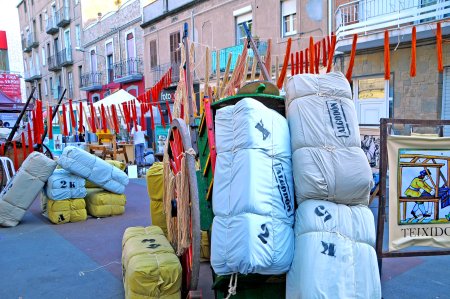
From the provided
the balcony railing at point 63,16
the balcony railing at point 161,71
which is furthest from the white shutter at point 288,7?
the balcony railing at point 63,16

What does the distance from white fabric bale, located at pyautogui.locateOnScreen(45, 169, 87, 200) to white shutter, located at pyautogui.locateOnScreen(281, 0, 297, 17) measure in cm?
973

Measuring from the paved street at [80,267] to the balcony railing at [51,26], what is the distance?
2999 cm

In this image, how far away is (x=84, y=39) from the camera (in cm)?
2792

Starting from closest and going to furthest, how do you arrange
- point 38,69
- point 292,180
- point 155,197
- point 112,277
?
point 292,180 < point 112,277 < point 155,197 < point 38,69

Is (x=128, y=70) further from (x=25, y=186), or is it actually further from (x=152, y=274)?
(x=152, y=274)

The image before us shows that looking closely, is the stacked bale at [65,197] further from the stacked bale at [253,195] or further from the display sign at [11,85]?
the display sign at [11,85]

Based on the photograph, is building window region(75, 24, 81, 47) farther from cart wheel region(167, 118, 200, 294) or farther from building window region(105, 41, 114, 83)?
cart wheel region(167, 118, 200, 294)

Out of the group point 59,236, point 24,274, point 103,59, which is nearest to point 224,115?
point 24,274

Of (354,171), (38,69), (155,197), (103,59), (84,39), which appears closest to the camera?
(354,171)

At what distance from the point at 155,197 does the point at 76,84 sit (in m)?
27.8

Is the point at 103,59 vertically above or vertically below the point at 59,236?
above

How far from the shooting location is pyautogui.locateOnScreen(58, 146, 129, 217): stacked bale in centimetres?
624

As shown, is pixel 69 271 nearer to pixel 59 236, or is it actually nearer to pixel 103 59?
pixel 59 236

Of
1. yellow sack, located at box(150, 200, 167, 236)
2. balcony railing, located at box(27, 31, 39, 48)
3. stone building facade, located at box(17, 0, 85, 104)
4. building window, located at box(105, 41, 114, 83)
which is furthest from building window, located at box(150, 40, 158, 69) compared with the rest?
balcony railing, located at box(27, 31, 39, 48)
